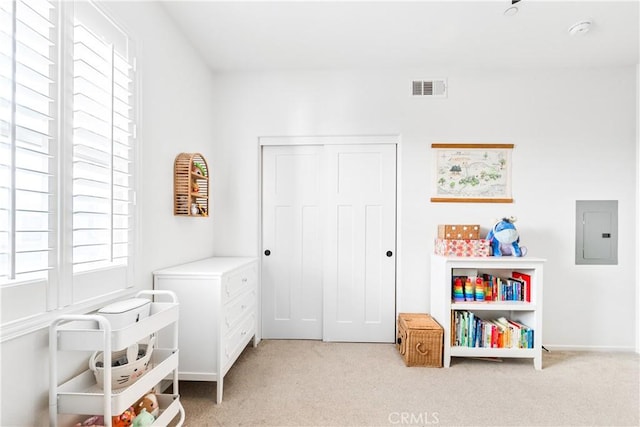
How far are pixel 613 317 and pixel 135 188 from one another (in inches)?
161

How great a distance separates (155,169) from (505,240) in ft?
9.02

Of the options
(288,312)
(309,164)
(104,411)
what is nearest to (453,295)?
(288,312)

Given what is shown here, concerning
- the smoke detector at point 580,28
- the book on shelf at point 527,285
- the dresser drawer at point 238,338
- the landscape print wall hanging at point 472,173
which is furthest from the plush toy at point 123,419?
the smoke detector at point 580,28

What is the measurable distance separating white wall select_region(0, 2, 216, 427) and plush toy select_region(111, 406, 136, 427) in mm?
250

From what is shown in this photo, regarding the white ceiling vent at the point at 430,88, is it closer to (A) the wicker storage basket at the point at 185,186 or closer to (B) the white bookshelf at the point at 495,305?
(B) the white bookshelf at the point at 495,305

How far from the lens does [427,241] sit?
3123 mm

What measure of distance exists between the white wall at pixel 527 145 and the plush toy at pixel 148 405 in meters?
1.59

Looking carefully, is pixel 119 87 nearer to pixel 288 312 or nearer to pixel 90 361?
pixel 90 361

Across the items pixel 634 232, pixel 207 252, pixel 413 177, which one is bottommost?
pixel 207 252

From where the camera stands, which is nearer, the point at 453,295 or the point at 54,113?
the point at 54,113

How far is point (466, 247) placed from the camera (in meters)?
2.83

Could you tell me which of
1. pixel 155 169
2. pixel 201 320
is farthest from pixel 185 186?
pixel 201 320

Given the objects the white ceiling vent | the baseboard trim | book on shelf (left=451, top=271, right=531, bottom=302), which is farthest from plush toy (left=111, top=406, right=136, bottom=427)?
the baseboard trim

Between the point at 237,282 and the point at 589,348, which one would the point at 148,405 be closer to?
the point at 237,282
